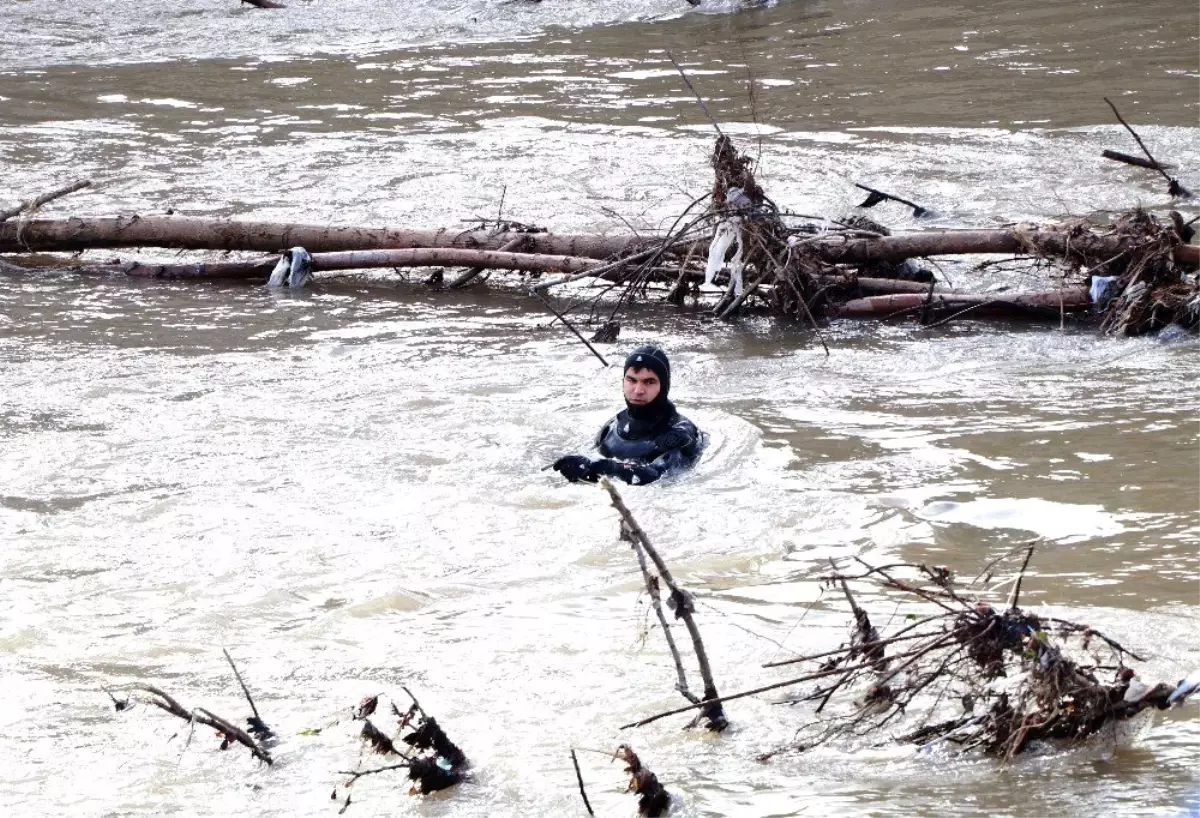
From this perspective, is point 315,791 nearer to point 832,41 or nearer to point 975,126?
point 975,126

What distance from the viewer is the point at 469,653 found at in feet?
21.3

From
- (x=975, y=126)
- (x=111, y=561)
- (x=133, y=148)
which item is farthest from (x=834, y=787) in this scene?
(x=133, y=148)

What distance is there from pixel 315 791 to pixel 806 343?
7.19 meters

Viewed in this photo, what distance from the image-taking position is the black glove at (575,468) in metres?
8.80

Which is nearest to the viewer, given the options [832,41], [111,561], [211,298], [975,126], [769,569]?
[769,569]

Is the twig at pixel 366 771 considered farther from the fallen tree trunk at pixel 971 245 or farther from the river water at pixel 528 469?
the fallen tree trunk at pixel 971 245

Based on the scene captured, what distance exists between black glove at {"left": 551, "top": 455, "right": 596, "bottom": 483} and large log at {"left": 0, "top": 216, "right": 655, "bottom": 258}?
13.5 ft

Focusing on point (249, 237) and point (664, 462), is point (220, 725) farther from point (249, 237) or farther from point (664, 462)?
point (249, 237)

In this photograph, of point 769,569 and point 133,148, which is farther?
point 133,148

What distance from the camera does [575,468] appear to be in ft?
29.0

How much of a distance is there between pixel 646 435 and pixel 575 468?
0.61 meters

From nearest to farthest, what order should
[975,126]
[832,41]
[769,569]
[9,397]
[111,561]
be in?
1. [769,569]
2. [111,561]
3. [9,397]
4. [975,126]
5. [832,41]

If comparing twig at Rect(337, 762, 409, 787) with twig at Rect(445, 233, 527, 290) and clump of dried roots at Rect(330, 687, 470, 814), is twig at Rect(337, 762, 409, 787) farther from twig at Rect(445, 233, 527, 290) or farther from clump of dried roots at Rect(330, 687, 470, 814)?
twig at Rect(445, 233, 527, 290)

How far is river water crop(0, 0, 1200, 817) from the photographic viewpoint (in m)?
5.55
